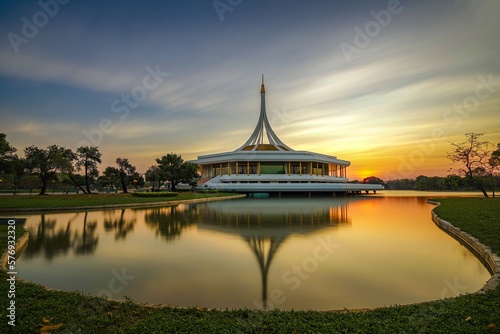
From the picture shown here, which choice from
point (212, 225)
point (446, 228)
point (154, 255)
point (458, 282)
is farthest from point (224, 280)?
point (446, 228)

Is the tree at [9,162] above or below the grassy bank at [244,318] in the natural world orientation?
above

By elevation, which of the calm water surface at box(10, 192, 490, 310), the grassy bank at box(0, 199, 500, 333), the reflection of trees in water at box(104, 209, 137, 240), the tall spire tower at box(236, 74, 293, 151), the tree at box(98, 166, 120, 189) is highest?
the tall spire tower at box(236, 74, 293, 151)

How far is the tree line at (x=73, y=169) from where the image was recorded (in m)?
24.1

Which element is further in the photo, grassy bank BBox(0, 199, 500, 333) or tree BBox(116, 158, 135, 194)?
tree BBox(116, 158, 135, 194)

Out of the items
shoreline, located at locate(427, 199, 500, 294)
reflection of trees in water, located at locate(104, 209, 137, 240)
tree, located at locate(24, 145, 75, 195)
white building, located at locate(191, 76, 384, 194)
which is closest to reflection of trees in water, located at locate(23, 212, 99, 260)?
reflection of trees in water, located at locate(104, 209, 137, 240)

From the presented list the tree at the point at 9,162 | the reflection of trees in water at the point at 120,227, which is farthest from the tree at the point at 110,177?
the reflection of trees in water at the point at 120,227

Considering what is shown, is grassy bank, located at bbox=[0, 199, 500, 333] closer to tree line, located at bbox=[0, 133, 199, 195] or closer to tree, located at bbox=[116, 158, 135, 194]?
tree line, located at bbox=[0, 133, 199, 195]

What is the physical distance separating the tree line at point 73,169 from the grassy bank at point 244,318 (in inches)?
828

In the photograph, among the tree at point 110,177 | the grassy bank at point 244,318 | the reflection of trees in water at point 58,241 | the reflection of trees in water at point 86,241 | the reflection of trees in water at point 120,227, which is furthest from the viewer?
the tree at point 110,177

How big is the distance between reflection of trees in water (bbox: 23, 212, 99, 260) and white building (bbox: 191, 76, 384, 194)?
1172 inches

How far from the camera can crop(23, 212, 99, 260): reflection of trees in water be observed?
767 centimetres

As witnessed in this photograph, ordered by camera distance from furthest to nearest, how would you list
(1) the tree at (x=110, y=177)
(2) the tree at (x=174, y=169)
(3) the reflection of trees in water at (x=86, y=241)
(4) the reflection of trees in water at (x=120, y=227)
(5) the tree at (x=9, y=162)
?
(2) the tree at (x=174, y=169) < (1) the tree at (x=110, y=177) < (5) the tree at (x=9, y=162) < (4) the reflection of trees in water at (x=120, y=227) < (3) the reflection of trees in water at (x=86, y=241)

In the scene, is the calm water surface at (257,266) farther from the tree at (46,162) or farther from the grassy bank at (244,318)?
the tree at (46,162)

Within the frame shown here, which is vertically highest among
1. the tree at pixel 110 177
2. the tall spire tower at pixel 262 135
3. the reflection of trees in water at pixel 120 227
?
the tall spire tower at pixel 262 135
